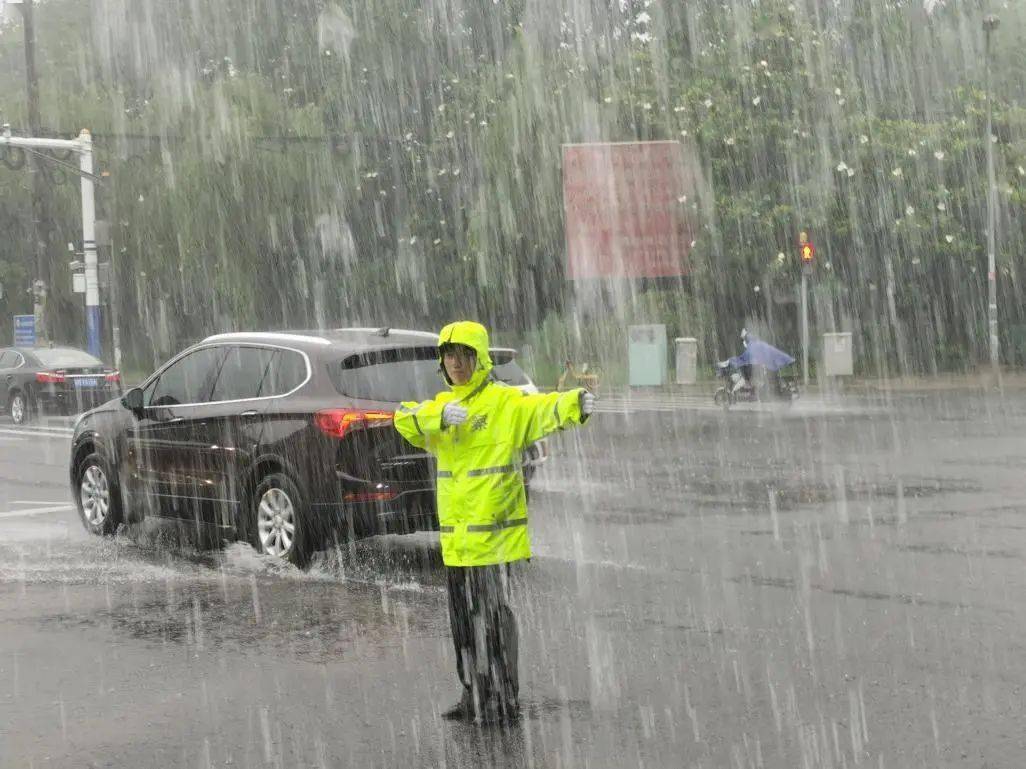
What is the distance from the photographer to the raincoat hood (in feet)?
19.0

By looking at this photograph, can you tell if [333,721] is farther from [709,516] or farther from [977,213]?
[977,213]

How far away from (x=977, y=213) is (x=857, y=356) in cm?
484

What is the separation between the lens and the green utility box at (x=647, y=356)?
35.6 meters

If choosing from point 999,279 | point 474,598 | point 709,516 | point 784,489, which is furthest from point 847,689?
point 999,279

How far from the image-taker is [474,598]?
595cm

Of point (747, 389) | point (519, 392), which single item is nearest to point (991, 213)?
point (747, 389)

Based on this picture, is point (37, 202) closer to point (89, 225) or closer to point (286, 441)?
point (89, 225)

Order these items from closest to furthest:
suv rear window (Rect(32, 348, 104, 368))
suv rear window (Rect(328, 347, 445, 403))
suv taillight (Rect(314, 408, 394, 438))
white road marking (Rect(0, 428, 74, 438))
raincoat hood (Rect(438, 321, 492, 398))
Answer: raincoat hood (Rect(438, 321, 492, 398)) < suv taillight (Rect(314, 408, 394, 438)) < suv rear window (Rect(328, 347, 445, 403)) < white road marking (Rect(0, 428, 74, 438)) < suv rear window (Rect(32, 348, 104, 368))

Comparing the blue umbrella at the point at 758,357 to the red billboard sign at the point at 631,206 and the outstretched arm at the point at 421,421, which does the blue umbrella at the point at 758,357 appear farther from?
the outstretched arm at the point at 421,421

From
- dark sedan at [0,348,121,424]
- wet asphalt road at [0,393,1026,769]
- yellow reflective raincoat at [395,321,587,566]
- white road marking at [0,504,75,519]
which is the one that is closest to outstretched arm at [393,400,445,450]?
yellow reflective raincoat at [395,321,587,566]

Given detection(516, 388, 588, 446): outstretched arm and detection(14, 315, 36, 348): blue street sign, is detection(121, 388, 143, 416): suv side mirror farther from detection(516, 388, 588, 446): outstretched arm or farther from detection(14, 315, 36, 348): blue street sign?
detection(14, 315, 36, 348): blue street sign

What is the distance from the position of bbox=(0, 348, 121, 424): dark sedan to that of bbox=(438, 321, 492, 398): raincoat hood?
73.0 ft

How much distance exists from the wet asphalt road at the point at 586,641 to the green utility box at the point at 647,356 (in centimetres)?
2165

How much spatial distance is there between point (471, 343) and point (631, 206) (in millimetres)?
32718
